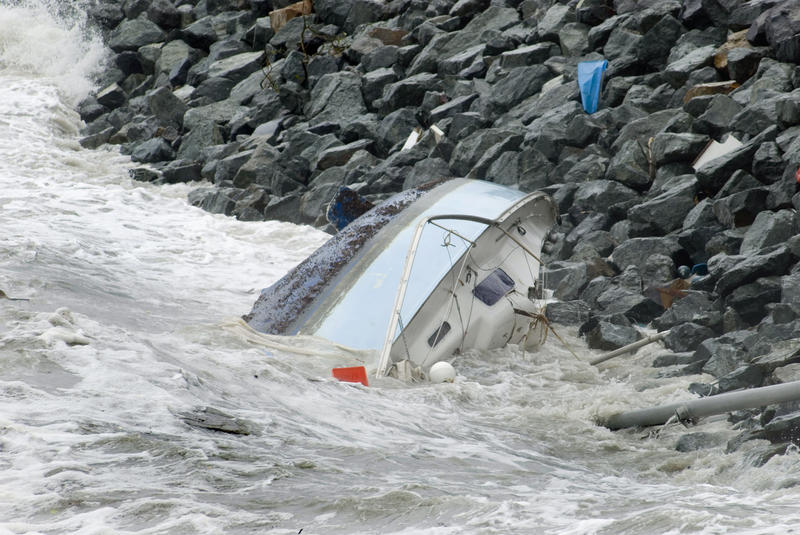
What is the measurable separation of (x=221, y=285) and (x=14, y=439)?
213 inches

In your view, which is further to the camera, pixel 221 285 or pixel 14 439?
pixel 221 285

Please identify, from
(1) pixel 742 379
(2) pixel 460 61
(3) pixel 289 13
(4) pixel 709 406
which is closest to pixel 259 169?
(2) pixel 460 61

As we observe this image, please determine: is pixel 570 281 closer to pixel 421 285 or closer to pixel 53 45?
pixel 421 285

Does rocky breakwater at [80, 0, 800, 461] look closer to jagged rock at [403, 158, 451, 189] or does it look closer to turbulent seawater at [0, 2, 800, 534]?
jagged rock at [403, 158, 451, 189]

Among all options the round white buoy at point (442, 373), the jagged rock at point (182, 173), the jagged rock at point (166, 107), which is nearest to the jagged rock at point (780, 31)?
the round white buoy at point (442, 373)

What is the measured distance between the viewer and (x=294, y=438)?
5.39 m

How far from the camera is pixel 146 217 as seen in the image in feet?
41.8

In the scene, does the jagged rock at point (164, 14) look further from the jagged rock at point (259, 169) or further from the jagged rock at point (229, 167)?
the jagged rock at point (259, 169)

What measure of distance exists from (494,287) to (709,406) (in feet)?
9.25

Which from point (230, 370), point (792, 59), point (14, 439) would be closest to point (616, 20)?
point (792, 59)

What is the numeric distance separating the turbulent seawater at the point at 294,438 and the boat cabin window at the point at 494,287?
47cm

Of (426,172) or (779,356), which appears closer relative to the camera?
(779,356)

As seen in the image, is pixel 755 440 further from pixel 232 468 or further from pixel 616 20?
pixel 616 20

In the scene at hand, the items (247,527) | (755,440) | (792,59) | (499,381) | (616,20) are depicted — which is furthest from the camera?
(616,20)
